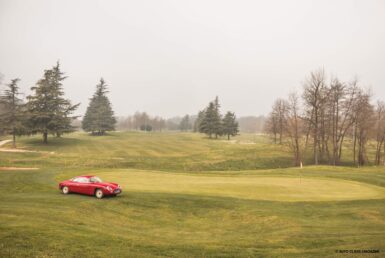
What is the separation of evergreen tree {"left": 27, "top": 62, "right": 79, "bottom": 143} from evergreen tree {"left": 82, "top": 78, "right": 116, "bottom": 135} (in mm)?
26414

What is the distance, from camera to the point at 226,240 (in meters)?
13.4

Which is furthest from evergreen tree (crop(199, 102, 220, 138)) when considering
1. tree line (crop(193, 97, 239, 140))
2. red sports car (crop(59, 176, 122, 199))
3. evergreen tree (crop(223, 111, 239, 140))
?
red sports car (crop(59, 176, 122, 199))

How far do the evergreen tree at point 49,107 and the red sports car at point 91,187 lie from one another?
4927 centimetres

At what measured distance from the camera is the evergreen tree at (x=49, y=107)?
6650 cm

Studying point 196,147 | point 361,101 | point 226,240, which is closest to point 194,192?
point 226,240

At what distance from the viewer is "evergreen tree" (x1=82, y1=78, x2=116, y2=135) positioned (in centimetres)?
9819

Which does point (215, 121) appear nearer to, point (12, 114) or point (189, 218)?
point (12, 114)

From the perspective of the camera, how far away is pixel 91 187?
69.6ft

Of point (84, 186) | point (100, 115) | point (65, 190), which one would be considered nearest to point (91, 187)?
point (84, 186)

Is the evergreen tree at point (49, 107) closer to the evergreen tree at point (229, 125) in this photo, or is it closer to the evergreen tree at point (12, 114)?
the evergreen tree at point (12, 114)

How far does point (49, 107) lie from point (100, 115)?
2876 cm

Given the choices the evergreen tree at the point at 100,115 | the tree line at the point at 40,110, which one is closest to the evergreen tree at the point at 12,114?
the tree line at the point at 40,110

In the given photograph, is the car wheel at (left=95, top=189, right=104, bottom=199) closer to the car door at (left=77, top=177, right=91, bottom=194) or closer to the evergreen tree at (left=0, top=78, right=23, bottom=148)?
the car door at (left=77, top=177, right=91, bottom=194)

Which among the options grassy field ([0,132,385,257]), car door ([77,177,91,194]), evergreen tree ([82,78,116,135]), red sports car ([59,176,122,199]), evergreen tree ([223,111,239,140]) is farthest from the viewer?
evergreen tree ([223,111,239,140])
